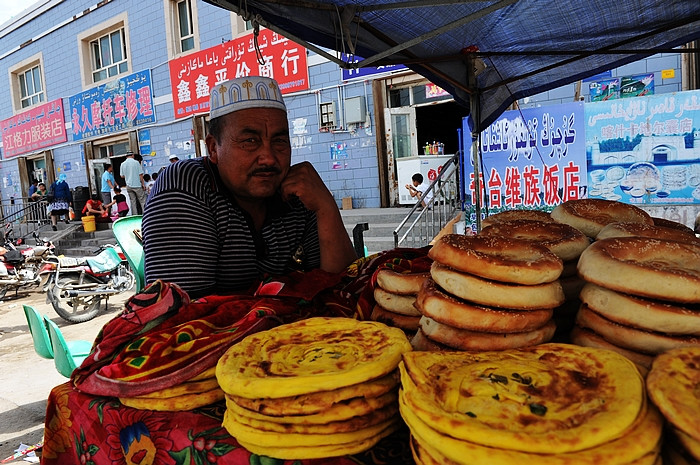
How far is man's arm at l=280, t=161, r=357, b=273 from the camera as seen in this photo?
2.39 meters

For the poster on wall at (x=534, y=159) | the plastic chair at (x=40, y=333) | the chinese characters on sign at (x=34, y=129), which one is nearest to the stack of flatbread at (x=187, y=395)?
the plastic chair at (x=40, y=333)

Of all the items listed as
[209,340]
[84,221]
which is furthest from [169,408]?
[84,221]

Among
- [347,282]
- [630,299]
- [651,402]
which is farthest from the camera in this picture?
[347,282]

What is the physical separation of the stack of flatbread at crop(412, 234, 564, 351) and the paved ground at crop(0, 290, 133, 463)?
3743 mm

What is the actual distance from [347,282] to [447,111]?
13.4 m

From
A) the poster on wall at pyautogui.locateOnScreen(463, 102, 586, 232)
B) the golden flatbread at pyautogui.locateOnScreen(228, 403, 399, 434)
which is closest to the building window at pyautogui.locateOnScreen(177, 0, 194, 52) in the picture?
the poster on wall at pyautogui.locateOnScreen(463, 102, 586, 232)

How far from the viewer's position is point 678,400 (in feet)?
2.47

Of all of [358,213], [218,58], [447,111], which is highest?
[218,58]

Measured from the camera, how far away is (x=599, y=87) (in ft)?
25.5

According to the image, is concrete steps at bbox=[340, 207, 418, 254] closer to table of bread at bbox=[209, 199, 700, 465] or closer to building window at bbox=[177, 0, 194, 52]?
table of bread at bbox=[209, 199, 700, 465]

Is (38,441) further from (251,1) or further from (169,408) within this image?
(251,1)

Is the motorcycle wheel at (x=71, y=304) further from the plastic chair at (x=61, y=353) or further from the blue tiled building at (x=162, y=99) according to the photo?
the blue tiled building at (x=162, y=99)

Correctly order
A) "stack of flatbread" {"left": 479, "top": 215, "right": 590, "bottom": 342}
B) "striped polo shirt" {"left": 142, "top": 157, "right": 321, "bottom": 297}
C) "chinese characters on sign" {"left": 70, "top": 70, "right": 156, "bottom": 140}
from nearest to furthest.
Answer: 1. "stack of flatbread" {"left": 479, "top": 215, "right": 590, "bottom": 342}
2. "striped polo shirt" {"left": 142, "top": 157, "right": 321, "bottom": 297}
3. "chinese characters on sign" {"left": 70, "top": 70, "right": 156, "bottom": 140}

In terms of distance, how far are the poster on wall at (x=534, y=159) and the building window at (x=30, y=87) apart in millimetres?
18978
